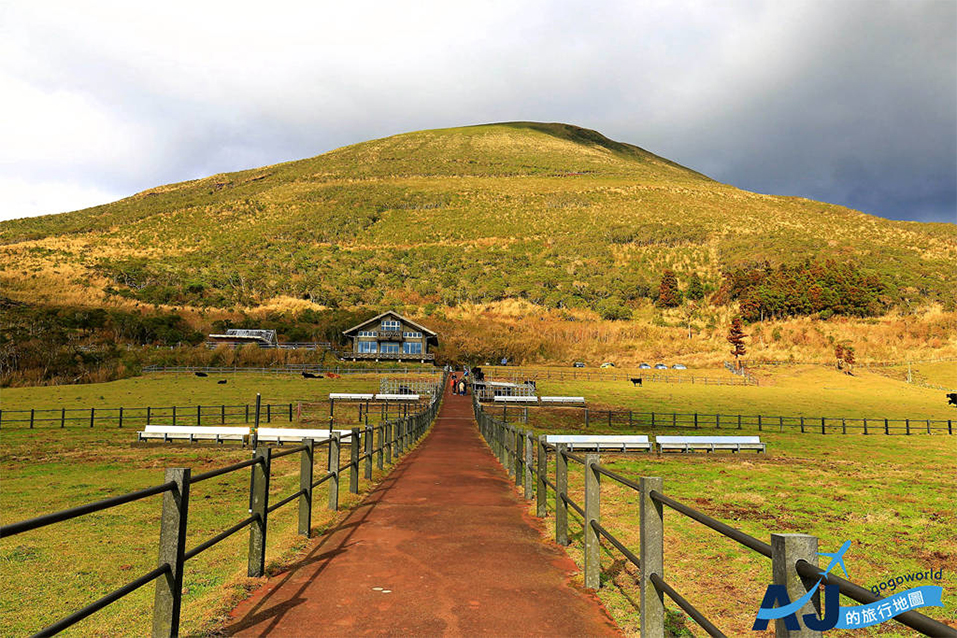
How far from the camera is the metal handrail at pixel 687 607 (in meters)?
3.05

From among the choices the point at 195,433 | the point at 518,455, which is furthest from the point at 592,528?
the point at 195,433

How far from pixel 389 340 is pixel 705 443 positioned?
5426 centimetres

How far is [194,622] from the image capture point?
480cm

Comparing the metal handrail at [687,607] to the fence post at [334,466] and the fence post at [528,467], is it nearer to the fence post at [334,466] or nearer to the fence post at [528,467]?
the fence post at [334,466]

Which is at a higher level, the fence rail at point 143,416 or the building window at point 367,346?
the building window at point 367,346

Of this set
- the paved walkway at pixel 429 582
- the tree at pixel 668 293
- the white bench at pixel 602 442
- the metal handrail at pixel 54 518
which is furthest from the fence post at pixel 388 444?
the tree at pixel 668 293

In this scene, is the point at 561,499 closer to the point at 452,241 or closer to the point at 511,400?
the point at 511,400

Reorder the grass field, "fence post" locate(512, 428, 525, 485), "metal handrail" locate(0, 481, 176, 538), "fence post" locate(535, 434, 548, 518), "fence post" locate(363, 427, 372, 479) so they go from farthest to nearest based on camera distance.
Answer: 1. "fence post" locate(512, 428, 525, 485)
2. "fence post" locate(363, 427, 372, 479)
3. "fence post" locate(535, 434, 548, 518)
4. the grass field
5. "metal handrail" locate(0, 481, 176, 538)

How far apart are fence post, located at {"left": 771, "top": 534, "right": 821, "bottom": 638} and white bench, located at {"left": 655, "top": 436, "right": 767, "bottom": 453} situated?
17.2m

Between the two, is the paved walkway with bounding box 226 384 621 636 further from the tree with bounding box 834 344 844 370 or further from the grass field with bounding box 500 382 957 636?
the tree with bounding box 834 344 844 370

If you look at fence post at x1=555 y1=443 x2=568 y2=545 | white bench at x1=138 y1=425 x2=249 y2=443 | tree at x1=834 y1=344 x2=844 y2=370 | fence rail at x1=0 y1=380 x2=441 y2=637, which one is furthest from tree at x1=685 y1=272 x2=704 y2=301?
fence post at x1=555 y1=443 x2=568 y2=545

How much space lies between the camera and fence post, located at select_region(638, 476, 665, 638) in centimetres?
412

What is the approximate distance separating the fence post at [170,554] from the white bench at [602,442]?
13.7 m

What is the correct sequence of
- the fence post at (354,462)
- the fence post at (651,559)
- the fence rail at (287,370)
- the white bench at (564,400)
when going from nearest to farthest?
1. the fence post at (651,559)
2. the fence post at (354,462)
3. the white bench at (564,400)
4. the fence rail at (287,370)
